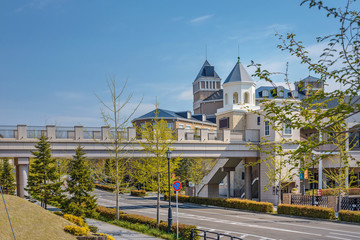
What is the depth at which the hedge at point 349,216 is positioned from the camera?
27.7 meters

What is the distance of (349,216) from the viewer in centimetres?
2811

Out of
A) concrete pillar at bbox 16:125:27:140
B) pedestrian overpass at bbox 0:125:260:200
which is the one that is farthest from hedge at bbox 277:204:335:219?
concrete pillar at bbox 16:125:27:140

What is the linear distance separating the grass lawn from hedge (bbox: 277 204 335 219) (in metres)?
19.5

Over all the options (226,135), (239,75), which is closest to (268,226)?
(226,135)

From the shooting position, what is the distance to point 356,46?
8.60m

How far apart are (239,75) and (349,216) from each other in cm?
2592

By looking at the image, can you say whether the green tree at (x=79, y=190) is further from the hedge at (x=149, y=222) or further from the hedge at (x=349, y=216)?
the hedge at (x=349, y=216)

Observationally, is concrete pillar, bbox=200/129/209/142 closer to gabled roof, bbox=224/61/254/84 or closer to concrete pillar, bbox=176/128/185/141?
concrete pillar, bbox=176/128/185/141

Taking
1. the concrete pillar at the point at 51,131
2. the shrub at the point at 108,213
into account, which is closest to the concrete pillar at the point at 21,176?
the concrete pillar at the point at 51,131

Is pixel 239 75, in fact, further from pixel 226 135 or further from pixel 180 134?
pixel 180 134

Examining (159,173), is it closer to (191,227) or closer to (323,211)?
(191,227)

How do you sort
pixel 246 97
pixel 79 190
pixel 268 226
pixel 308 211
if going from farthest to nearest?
pixel 246 97 < pixel 308 211 < pixel 79 190 < pixel 268 226

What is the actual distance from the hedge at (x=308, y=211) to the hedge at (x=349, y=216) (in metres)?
1.08

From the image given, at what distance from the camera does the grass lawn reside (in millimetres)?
17031
